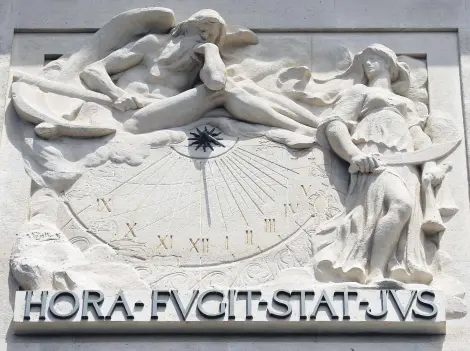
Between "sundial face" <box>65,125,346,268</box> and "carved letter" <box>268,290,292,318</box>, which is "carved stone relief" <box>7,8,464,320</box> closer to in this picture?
"sundial face" <box>65,125,346,268</box>

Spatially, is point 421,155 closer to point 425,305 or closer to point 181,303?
point 425,305

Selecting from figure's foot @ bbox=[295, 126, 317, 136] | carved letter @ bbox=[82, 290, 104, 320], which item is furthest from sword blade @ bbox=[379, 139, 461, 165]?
carved letter @ bbox=[82, 290, 104, 320]

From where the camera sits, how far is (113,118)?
69.7ft

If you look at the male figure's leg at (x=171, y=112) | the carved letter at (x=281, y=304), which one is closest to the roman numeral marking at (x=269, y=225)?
the carved letter at (x=281, y=304)

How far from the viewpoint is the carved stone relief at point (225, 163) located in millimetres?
20000

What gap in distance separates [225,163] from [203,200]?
1.90 ft

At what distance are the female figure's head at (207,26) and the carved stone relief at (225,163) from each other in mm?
20

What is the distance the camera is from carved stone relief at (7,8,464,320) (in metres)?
20.0

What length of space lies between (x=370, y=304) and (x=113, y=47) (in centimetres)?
490

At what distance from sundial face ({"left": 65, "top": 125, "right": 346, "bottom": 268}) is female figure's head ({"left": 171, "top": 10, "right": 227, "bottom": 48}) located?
1.35 m

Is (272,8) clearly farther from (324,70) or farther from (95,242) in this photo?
(95,242)

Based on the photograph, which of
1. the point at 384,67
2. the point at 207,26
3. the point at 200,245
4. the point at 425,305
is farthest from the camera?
the point at 207,26

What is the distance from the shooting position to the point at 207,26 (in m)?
21.6

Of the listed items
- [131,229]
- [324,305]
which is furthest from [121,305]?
[324,305]
